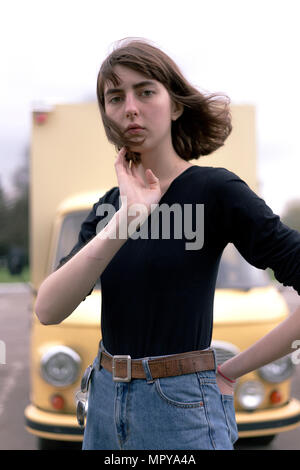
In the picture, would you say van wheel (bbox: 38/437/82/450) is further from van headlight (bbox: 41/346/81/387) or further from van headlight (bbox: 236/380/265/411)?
van headlight (bbox: 236/380/265/411)

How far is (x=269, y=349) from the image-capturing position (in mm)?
1664

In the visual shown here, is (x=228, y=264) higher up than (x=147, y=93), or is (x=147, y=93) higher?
(x=147, y=93)

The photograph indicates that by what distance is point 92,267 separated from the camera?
141cm

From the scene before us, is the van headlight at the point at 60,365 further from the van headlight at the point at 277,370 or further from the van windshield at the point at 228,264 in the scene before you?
the van headlight at the point at 277,370

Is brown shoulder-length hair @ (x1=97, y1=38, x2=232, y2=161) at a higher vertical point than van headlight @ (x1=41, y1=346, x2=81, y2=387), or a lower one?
higher

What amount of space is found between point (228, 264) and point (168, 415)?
3.06 meters

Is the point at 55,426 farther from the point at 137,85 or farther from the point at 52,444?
the point at 137,85

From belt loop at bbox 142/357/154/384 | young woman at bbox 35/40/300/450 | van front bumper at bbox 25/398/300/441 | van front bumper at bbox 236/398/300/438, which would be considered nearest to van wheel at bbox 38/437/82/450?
van front bumper at bbox 25/398/300/441

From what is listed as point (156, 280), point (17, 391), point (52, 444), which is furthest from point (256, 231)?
point (17, 391)

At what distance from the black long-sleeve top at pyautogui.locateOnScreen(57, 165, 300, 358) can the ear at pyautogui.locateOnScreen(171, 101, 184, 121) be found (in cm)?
30

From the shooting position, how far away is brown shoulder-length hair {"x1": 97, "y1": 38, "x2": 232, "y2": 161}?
1.61m

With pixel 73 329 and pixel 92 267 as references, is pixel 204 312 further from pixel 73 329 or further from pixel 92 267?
pixel 73 329

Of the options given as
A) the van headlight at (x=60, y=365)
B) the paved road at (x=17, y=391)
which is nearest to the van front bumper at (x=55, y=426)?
the van headlight at (x=60, y=365)

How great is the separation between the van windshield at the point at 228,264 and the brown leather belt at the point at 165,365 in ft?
9.56
